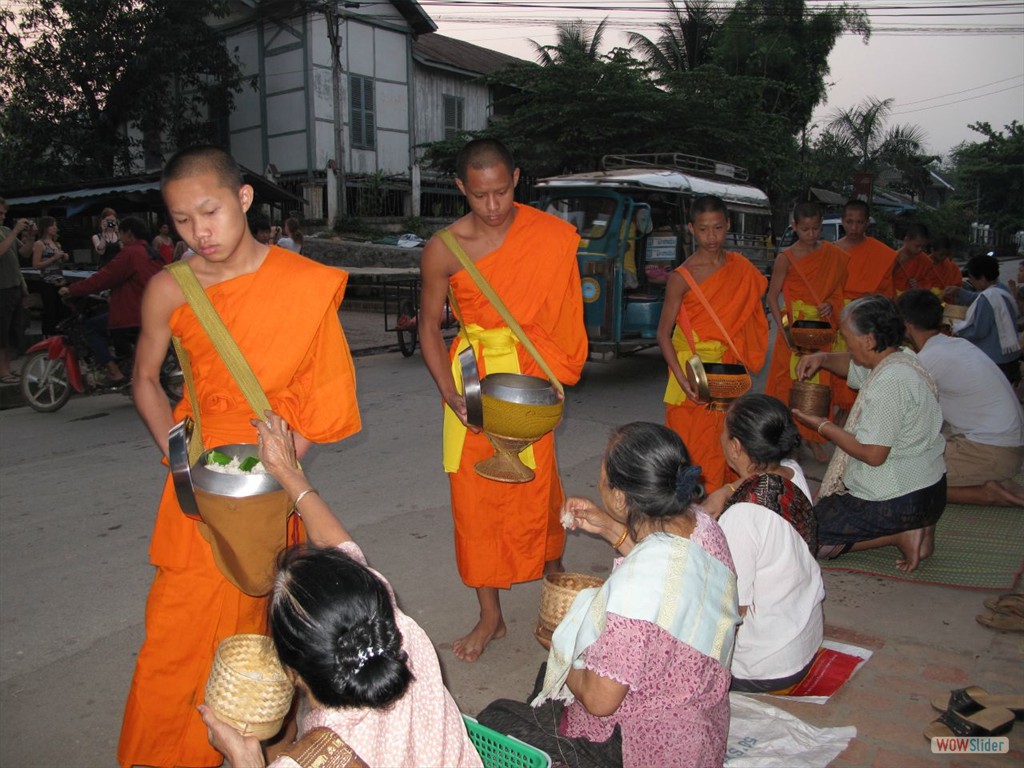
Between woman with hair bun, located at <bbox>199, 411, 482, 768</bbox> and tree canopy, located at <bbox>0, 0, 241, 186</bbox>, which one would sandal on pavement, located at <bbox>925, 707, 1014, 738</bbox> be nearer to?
woman with hair bun, located at <bbox>199, 411, 482, 768</bbox>

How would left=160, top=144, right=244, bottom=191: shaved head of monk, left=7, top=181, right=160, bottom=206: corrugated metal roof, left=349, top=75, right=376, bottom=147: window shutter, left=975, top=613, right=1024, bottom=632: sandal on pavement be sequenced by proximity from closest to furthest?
left=160, top=144, right=244, bottom=191: shaved head of monk, left=975, top=613, right=1024, bottom=632: sandal on pavement, left=7, top=181, right=160, bottom=206: corrugated metal roof, left=349, top=75, right=376, bottom=147: window shutter

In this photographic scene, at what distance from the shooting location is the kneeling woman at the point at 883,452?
13.0 ft

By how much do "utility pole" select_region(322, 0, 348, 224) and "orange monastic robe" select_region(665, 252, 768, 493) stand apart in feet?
52.9

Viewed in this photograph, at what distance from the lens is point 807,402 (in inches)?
185

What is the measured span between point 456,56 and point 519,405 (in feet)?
74.5

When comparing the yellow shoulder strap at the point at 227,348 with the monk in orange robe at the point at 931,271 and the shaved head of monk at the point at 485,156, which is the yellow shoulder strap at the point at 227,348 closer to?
the shaved head of monk at the point at 485,156

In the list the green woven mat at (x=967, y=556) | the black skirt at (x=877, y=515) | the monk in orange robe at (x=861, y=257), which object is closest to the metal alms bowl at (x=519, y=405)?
the black skirt at (x=877, y=515)

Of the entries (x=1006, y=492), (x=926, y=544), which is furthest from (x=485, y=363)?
(x=1006, y=492)

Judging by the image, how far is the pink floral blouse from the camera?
186 centimetres

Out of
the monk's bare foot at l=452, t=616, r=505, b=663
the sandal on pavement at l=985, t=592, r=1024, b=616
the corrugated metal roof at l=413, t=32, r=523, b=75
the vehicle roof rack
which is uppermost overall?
the corrugated metal roof at l=413, t=32, r=523, b=75

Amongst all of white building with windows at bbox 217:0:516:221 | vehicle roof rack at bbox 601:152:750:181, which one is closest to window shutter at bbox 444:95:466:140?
white building with windows at bbox 217:0:516:221

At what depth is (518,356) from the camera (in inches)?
129

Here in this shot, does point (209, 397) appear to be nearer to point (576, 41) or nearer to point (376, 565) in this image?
point (376, 565)

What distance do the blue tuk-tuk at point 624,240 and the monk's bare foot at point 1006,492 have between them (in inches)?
159
